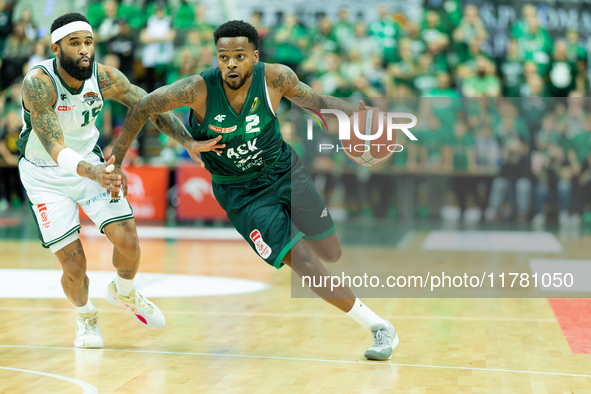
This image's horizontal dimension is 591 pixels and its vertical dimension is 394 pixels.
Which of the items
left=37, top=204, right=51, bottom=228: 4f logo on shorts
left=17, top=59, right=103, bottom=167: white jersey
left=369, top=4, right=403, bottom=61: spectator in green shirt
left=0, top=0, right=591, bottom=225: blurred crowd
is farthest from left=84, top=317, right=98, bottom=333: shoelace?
left=369, top=4, right=403, bottom=61: spectator in green shirt

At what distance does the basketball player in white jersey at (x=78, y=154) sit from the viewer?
5395 mm

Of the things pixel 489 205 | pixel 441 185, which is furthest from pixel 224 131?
pixel 489 205

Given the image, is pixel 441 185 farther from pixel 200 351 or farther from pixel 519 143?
pixel 200 351

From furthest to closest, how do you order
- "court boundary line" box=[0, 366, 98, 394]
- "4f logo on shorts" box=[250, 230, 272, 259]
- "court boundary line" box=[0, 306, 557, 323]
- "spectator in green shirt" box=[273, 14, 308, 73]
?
"spectator in green shirt" box=[273, 14, 308, 73]
"court boundary line" box=[0, 306, 557, 323]
"4f logo on shorts" box=[250, 230, 272, 259]
"court boundary line" box=[0, 366, 98, 394]

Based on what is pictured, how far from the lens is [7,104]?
15.9 m

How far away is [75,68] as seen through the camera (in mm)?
5418

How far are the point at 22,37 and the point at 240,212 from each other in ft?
42.7

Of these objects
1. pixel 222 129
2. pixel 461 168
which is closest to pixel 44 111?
pixel 222 129

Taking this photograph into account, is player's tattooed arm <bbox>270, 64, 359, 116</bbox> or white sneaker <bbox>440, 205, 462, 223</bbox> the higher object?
player's tattooed arm <bbox>270, 64, 359, 116</bbox>

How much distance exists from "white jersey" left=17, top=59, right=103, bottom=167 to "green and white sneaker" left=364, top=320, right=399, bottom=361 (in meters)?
2.39

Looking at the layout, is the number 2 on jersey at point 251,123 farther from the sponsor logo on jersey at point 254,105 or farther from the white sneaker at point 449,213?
the white sneaker at point 449,213

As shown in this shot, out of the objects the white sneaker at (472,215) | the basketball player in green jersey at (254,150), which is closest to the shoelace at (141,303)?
the basketball player in green jersey at (254,150)

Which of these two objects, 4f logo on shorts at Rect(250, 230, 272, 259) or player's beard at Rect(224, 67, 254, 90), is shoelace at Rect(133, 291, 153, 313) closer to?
4f logo on shorts at Rect(250, 230, 272, 259)

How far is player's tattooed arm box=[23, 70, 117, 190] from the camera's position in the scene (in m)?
5.23
